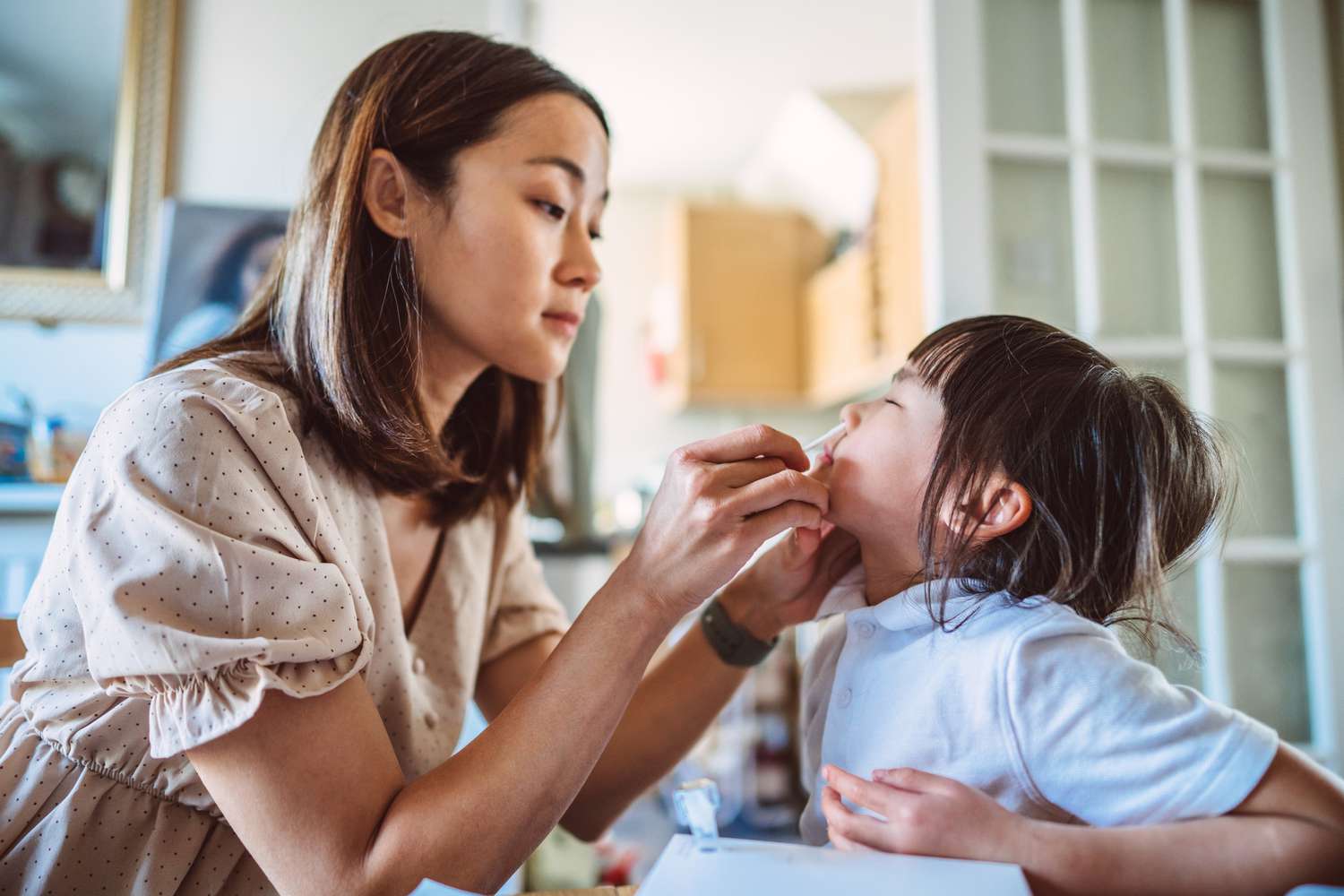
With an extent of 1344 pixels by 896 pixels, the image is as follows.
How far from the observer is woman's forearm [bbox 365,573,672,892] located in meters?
0.58

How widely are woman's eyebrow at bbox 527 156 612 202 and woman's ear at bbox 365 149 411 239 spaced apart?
12 cm

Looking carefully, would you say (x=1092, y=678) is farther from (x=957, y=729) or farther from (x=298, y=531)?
(x=298, y=531)

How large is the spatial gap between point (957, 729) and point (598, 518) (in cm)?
339

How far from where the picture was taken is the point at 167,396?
0.63m

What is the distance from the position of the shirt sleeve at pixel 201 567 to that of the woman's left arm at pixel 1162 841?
1.28ft

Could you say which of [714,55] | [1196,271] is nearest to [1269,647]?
[1196,271]

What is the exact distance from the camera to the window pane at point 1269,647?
188 cm

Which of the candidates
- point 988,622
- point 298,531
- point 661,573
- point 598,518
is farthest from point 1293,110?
point 598,518

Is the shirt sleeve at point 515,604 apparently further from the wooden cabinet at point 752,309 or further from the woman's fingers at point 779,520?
the wooden cabinet at point 752,309

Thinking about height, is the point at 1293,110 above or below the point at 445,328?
above

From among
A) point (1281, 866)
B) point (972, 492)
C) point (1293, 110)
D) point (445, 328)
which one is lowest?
point (1281, 866)

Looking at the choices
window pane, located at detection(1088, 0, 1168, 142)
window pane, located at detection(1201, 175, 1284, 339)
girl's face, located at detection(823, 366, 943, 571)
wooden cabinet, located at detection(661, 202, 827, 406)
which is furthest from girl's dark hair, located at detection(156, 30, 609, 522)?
wooden cabinet, located at detection(661, 202, 827, 406)

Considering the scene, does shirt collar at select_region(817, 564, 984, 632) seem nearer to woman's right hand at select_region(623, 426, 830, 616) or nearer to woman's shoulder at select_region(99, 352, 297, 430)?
woman's right hand at select_region(623, 426, 830, 616)

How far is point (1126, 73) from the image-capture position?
199 centimetres
